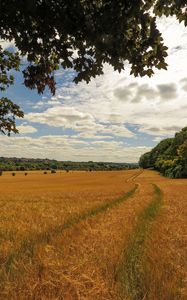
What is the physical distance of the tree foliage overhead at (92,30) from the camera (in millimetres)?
6312

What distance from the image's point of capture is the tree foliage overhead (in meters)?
6.31

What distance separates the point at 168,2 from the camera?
643cm

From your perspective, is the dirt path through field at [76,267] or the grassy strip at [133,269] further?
the grassy strip at [133,269]

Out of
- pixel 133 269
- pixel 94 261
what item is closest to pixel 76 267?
pixel 94 261

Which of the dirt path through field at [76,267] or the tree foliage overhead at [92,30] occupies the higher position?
the tree foliage overhead at [92,30]

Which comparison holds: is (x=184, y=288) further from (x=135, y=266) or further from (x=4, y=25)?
(x=4, y=25)

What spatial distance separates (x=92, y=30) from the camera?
21.3 feet

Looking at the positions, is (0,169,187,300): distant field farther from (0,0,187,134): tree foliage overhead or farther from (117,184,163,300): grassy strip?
(0,0,187,134): tree foliage overhead

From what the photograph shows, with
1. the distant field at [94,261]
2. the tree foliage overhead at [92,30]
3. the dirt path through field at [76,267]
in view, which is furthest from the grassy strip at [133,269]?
the tree foliage overhead at [92,30]

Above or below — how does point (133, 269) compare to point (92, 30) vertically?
below

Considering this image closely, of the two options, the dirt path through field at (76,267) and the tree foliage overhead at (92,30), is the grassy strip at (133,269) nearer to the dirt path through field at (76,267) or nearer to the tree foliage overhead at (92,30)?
the dirt path through field at (76,267)

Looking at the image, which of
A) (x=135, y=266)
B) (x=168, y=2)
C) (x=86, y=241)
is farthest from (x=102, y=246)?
(x=168, y=2)

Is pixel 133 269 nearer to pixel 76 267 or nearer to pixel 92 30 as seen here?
pixel 76 267

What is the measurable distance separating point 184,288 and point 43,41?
5052 mm
